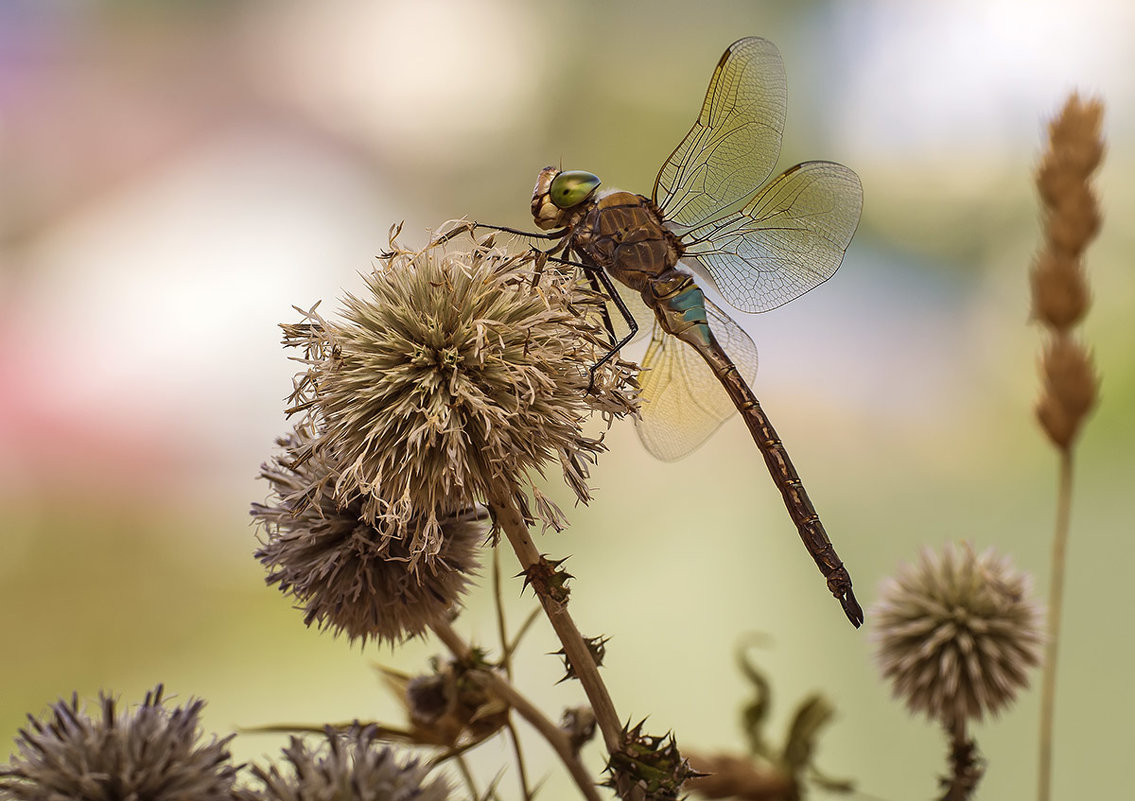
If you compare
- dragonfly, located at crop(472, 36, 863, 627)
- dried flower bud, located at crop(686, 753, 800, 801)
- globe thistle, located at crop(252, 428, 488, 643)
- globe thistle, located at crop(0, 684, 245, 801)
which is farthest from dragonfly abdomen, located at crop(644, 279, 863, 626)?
globe thistle, located at crop(0, 684, 245, 801)

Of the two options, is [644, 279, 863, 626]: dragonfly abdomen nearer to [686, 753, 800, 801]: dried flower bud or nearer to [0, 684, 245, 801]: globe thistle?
[686, 753, 800, 801]: dried flower bud

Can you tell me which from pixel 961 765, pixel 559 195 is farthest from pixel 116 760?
pixel 961 765

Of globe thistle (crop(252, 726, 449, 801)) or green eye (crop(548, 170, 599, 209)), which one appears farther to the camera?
green eye (crop(548, 170, 599, 209))

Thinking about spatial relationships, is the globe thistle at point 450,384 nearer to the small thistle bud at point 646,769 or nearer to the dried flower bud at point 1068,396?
the small thistle bud at point 646,769

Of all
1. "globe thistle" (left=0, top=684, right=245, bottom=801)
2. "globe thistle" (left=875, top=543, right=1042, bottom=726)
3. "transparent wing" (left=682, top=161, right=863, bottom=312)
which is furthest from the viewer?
"globe thistle" (left=875, top=543, right=1042, bottom=726)

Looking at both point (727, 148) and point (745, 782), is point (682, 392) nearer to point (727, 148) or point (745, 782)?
point (727, 148)

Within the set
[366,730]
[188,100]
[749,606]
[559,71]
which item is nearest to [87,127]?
[188,100]

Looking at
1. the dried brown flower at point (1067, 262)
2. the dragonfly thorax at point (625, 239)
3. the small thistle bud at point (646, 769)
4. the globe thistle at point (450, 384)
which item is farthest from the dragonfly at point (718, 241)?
the dried brown flower at point (1067, 262)
